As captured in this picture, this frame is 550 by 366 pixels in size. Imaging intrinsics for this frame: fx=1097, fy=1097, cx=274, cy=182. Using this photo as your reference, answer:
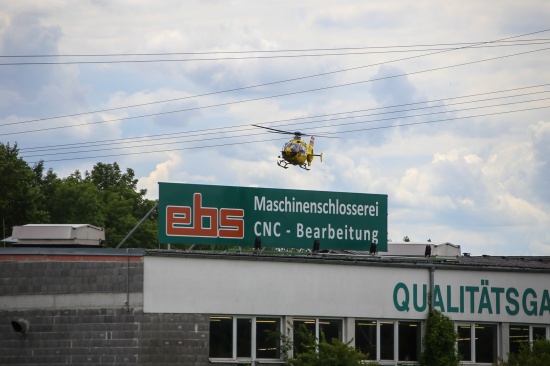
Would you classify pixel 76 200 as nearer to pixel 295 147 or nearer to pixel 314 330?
pixel 295 147

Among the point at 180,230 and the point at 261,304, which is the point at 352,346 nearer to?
the point at 261,304

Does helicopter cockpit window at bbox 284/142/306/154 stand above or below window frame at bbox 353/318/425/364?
above

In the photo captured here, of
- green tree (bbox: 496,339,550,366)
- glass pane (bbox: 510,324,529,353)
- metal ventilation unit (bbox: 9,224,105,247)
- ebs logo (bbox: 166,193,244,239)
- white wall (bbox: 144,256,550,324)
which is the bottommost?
green tree (bbox: 496,339,550,366)

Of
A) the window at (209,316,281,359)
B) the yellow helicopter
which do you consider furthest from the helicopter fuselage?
the window at (209,316,281,359)

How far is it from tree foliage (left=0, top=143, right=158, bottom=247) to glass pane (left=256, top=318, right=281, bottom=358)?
56.4 metres

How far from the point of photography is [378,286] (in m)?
34.2

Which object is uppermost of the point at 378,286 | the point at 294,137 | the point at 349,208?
the point at 294,137

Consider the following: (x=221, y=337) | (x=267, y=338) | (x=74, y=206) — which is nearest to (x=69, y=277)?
(x=221, y=337)

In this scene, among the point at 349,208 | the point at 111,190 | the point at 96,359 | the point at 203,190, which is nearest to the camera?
the point at 96,359

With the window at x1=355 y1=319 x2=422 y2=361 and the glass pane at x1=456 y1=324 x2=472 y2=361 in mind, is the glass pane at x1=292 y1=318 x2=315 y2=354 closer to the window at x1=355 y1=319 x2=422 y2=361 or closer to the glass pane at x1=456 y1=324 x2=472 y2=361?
the window at x1=355 y1=319 x2=422 y2=361

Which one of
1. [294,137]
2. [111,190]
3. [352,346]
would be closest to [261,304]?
[352,346]

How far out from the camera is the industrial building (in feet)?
97.7

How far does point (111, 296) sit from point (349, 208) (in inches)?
395

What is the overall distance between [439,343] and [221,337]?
24.1 ft
